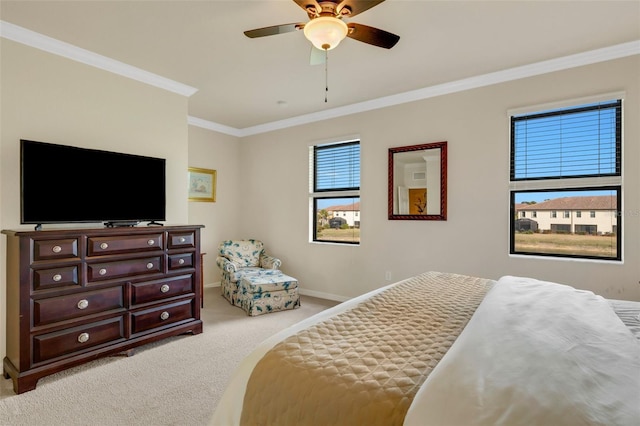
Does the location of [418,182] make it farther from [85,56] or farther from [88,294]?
[85,56]

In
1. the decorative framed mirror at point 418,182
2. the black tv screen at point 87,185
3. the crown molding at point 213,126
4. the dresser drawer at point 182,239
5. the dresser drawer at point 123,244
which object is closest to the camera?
the black tv screen at point 87,185

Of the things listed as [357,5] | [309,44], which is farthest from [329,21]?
[309,44]

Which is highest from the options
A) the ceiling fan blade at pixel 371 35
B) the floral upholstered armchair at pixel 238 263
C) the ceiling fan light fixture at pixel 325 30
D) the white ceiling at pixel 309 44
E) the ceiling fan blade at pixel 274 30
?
the white ceiling at pixel 309 44

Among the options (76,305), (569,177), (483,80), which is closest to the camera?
(76,305)

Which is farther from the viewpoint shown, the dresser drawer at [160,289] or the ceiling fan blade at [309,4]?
the dresser drawer at [160,289]

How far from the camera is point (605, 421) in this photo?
77 centimetres

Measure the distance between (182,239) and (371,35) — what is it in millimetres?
2524

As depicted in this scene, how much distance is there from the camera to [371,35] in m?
2.17

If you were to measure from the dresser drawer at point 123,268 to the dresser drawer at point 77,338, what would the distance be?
37 cm

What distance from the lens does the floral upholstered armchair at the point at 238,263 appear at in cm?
459

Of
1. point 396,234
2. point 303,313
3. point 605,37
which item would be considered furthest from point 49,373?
point 605,37

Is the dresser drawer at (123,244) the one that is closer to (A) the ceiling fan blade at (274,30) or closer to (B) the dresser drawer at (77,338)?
(B) the dresser drawer at (77,338)

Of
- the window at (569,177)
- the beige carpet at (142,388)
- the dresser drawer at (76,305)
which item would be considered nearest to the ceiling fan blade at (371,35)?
the window at (569,177)

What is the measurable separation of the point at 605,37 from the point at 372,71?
78.3 inches
